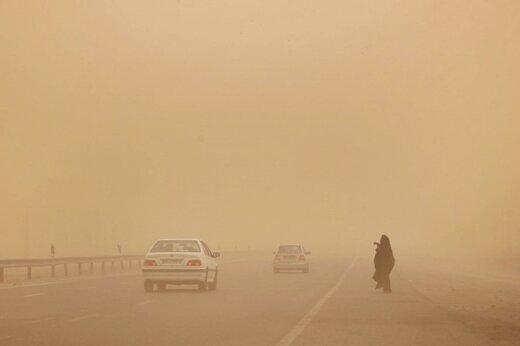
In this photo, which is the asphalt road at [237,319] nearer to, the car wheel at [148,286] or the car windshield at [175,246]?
the car wheel at [148,286]

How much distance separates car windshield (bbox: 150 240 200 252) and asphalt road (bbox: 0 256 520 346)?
143 cm

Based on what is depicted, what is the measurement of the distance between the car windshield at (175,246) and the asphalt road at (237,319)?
4.69ft

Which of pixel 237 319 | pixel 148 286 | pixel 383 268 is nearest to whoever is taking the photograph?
pixel 237 319

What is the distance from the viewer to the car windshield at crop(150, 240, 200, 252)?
102 ft

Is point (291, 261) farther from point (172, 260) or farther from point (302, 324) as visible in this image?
point (302, 324)

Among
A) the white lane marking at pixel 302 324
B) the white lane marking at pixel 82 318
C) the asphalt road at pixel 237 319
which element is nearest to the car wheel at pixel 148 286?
the asphalt road at pixel 237 319

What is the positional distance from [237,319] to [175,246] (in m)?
12.3

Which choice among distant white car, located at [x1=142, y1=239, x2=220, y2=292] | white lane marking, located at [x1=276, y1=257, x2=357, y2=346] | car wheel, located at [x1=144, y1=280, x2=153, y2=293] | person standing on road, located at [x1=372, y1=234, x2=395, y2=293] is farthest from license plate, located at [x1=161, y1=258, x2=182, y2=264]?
person standing on road, located at [x1=372, y1=234, x2=395, y2=293]

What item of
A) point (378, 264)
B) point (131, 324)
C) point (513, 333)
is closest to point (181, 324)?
point (131, 324)

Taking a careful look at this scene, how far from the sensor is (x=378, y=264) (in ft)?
107

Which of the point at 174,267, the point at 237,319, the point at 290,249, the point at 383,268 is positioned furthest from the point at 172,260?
the point at 290,249

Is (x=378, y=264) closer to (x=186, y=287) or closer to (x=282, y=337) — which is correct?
(x=186, y=287)

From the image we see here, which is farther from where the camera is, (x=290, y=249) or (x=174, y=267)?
(x=290, y=249)

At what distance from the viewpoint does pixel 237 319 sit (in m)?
20.0
